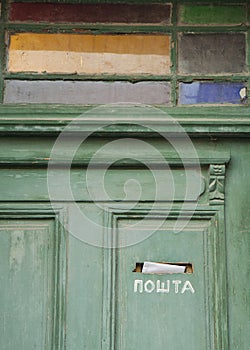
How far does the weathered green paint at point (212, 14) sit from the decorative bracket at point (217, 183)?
2.45 feet

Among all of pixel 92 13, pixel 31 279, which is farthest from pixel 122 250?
pixel 92 13

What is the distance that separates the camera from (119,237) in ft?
12.4

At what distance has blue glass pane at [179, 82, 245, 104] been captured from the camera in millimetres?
3920

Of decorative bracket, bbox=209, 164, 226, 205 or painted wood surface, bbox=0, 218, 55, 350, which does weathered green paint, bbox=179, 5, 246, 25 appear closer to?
decorative bracket, bbox=209, 164, 226, 205

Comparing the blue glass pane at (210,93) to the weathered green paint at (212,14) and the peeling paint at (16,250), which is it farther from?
the peeling paint at (16,250)

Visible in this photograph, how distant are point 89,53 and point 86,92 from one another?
20 cm

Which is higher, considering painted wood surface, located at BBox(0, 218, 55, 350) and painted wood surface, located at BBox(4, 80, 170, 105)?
painted wood surface, located at BBox(4, 80, 170, 105)

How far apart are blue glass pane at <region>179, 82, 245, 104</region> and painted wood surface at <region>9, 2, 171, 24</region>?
36 cm

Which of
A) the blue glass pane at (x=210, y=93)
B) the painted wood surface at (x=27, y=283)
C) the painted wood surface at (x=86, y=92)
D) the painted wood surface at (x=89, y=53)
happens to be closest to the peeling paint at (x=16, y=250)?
the painted wood surface at (x=27, y=283)

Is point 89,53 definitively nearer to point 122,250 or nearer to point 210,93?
point 210,93

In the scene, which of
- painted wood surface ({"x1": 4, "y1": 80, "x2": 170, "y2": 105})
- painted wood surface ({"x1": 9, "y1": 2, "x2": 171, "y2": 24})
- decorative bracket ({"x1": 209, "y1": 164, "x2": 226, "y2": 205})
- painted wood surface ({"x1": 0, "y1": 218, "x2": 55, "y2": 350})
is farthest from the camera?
painted wood surface ({"x1": 9, "y1": 2, "x2": 171, "y2": 24})

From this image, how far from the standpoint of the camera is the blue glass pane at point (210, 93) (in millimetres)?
3920

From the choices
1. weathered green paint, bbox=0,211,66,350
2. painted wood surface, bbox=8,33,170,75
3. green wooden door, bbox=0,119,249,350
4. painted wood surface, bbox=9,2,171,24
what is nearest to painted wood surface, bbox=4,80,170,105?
painted wood surface, bbox=8,33,170,75

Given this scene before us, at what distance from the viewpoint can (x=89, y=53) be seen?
3.98 metres
